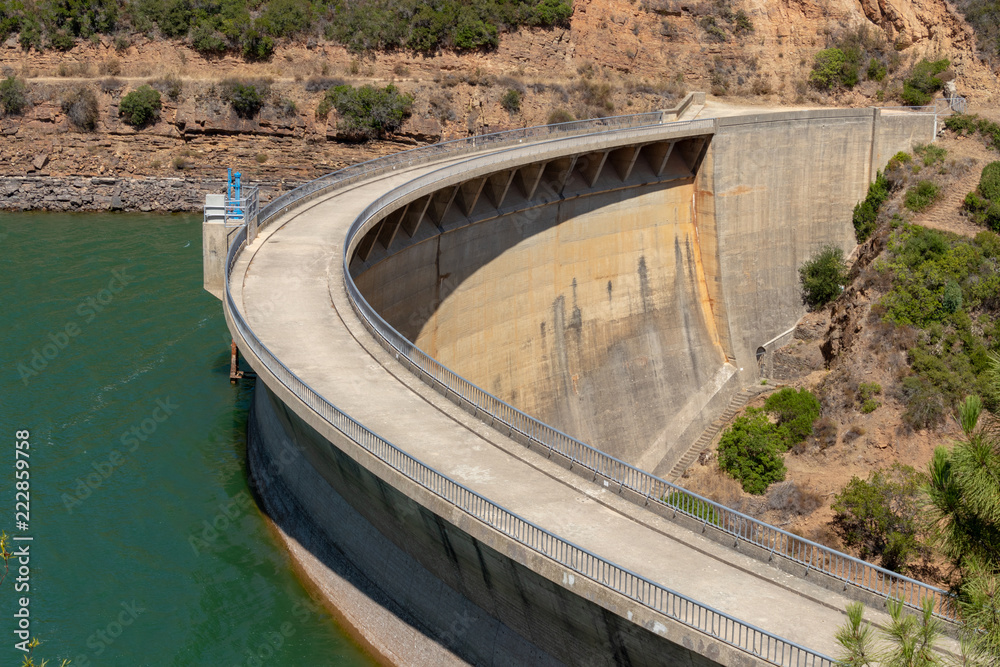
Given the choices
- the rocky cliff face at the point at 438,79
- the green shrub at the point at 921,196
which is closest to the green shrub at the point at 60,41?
the rocky cliff face at the point at 438,79

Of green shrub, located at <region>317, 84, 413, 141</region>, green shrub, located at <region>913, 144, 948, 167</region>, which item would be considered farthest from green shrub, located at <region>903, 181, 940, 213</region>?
green shrub, located at <region>317, 84, 413, 141</region>

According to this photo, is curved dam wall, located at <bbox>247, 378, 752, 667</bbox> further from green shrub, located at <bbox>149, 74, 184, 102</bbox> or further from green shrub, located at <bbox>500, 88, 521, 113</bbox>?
green shrub, located at <bbox>149, 74, 184, 102</bbox>

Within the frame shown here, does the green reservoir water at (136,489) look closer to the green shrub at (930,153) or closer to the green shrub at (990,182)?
the green shrub at (930,153)

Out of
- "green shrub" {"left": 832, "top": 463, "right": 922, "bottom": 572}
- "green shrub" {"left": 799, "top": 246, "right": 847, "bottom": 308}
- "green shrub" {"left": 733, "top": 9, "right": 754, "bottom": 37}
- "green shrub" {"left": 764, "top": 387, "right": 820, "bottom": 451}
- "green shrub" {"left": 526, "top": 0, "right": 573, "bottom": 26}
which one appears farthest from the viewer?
"green shrub" {"left": 526, "top": 0, "right": 573, "bottom": 26}

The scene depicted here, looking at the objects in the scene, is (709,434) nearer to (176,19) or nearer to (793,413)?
(793,413)

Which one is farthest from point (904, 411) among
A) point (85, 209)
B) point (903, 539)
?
point (85, 209)

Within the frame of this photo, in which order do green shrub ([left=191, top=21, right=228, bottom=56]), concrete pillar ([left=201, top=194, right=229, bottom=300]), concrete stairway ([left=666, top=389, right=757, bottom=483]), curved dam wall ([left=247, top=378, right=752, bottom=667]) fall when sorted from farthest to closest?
green shrub ([left=191, top=21, right=228, bottom=56])
concrete stairway ([left=666, top=389, right=757, bottom=483])
concrete pillar ([left=201, top=194, right=229, bottom=300])
curved dam wall ([left=247, top=378, right=752, bottom=667])

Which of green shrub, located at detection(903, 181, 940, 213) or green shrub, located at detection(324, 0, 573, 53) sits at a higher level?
green shrub, located at detection(324, 0, 573, 53)

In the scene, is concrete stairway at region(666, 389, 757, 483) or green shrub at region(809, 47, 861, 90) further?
green shrub at region(809, 47, 861, 90)
